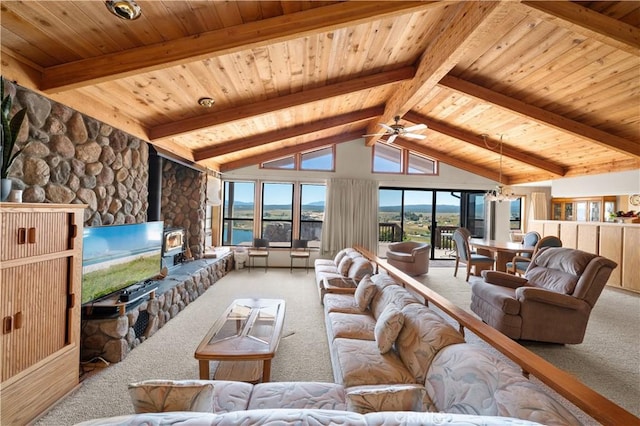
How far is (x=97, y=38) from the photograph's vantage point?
2.02 meters

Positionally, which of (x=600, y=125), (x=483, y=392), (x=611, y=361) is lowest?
(x=611, y=361)

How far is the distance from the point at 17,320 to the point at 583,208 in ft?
36.8

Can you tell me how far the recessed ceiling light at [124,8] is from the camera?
5.49 feet

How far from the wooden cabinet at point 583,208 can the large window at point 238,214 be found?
346 inches

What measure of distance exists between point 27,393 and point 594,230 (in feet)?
27.6

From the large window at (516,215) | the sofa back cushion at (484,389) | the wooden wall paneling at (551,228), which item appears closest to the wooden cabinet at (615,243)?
the wooden wall paneling at (551,228)

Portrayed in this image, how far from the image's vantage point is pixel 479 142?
620 centimetres

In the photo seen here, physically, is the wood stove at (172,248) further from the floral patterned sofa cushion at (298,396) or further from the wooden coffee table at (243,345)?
the floral patterned sofa cushion at (298,396)

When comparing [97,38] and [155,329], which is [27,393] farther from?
[97,38]

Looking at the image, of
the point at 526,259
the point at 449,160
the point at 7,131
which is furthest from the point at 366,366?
the point at 449,160

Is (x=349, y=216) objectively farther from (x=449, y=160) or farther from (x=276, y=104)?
(x=276, y=104)

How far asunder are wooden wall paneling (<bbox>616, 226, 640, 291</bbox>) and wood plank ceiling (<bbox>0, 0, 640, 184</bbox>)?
1204mm

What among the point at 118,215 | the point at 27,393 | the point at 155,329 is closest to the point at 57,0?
the point at 118,215

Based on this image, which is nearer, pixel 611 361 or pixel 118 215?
pixel 611 361
